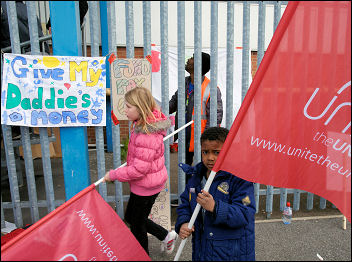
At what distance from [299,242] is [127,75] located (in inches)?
94.0

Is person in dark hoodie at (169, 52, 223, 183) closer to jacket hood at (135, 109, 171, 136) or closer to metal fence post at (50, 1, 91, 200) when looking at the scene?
jacket hood at (135, 109, 171, 136)

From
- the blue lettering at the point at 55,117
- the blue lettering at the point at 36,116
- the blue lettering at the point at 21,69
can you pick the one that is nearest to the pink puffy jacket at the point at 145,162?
the blue lettering at the point at 55,117

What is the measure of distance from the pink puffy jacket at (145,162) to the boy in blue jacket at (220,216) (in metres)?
0.57

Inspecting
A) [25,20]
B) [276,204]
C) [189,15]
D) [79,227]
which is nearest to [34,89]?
[25,20]

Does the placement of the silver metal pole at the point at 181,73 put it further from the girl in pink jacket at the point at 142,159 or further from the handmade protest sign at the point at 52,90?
the handmade protest sign at the point at 52,90

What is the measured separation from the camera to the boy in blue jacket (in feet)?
5.67

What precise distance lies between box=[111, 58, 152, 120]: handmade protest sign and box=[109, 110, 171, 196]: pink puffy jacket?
52 centimetres

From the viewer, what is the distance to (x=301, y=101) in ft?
4.85

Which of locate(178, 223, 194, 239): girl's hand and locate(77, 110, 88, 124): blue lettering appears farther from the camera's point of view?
locate(77, 110, 88, 124): blue lettering

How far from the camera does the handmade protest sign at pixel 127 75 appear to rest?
2875 mm

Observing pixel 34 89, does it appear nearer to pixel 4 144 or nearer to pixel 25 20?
pixel 4 144

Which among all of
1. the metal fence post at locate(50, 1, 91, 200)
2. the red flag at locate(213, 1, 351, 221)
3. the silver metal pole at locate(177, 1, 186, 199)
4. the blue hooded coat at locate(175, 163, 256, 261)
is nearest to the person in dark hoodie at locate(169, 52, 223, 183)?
the silver metal pole at locate(177, 1, 186, 199)

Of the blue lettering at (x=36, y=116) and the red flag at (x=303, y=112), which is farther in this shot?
the blue lettering at (x=36, y=116)

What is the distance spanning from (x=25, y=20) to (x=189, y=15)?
299 centimetres
